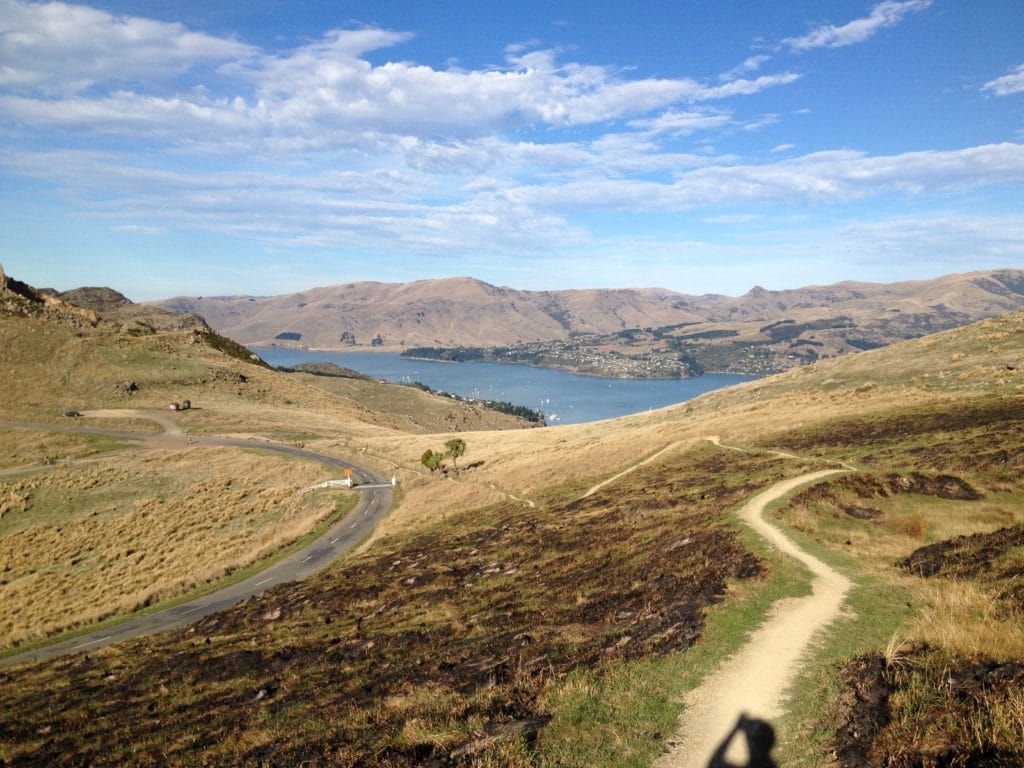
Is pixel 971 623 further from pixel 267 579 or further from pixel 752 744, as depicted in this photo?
pixel 267 579

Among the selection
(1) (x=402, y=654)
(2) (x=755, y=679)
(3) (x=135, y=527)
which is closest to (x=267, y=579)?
(3) (x=135, y=527)

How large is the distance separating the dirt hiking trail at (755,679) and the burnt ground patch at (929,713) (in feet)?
4.55

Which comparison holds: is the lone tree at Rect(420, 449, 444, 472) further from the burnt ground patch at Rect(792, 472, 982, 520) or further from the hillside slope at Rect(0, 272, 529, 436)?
the burnt ground patch at Rect(792, 472, 982, 520)

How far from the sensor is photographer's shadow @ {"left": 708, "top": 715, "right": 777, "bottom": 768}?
9.45 meters

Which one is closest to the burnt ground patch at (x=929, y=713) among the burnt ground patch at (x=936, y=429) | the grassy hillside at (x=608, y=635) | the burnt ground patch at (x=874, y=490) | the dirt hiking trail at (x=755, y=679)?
the grassy hillside at (x=608, y=635)

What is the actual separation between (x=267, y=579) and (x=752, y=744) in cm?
3478

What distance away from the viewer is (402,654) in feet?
59.7

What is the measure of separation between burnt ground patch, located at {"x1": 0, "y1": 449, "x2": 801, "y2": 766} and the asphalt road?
3.32 meters

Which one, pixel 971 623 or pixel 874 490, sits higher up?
pixel 971 623

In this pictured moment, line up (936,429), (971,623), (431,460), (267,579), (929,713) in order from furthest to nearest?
1. (431,460)
2. (936,429)
3. (267,579)
4. (971,623)
5. (929,713)

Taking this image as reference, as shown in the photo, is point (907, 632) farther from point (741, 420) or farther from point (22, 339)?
point (22, 339)

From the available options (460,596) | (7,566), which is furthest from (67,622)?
(460,596)

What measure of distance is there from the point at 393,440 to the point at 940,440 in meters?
68.5

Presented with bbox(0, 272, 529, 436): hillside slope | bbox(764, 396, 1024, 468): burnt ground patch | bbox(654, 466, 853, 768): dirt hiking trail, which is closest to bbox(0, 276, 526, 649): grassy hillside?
bbox(0, 272, 529, 436): hillside slope
